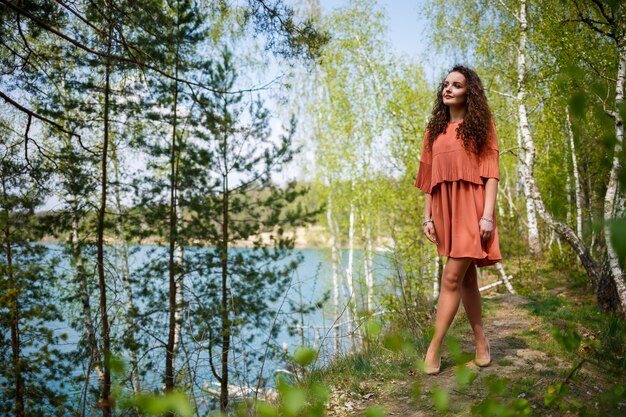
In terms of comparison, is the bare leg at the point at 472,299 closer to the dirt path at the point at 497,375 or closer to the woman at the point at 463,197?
the woman at the point at 463,197

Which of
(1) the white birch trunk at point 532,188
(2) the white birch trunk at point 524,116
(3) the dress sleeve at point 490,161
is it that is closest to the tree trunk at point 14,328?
(3) the dress sleeve at point 490,161

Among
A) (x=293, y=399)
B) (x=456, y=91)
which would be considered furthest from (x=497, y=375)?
(x=293, y=399)

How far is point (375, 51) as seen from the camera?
14.8 metres

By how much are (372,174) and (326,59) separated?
4.04 m

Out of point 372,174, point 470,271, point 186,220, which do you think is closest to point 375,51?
point 372,174

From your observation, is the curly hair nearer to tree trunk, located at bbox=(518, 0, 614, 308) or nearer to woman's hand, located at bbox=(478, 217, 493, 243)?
woman's hand, located at bbox=(478, 217, 493, 243)

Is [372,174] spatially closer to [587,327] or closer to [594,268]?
[594,268]

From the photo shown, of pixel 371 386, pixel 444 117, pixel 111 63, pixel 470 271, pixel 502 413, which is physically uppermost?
pixel 111 63

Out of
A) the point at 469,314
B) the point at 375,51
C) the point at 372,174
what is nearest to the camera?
the point at 469,314

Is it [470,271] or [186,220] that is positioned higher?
[186,220]

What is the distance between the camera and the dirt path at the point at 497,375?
2.77 meters

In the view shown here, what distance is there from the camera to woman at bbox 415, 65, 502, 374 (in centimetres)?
290

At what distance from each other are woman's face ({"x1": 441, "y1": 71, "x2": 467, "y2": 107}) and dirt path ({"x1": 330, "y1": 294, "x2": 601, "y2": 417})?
1.56 m

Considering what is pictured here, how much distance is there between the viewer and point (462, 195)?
2936 mm
